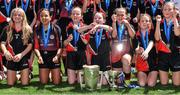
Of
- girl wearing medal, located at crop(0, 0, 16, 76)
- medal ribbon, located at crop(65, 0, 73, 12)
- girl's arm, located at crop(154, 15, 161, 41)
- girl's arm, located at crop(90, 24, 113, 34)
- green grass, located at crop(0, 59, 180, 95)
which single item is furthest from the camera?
medal ribbon, located at crop(65, 0, 73, 12)

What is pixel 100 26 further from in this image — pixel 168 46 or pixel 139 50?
pixel 168 46

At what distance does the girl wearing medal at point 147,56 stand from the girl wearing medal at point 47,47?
4.86 feet

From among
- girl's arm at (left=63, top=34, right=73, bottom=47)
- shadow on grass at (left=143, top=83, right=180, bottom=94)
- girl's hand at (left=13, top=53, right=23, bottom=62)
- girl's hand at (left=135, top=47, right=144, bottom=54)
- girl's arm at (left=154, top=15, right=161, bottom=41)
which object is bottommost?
shadow on grass at (left=143, top=83, right=180, bottom=94)

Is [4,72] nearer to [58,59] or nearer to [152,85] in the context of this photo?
[58,59]

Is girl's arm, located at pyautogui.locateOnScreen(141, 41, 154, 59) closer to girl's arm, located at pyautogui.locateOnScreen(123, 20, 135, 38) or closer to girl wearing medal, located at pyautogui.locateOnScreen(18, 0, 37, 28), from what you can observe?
girl's arm, located at pyautogui.locateOnScreen(123, 20, 135, 38)

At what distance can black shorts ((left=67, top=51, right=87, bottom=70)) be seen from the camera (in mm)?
8828

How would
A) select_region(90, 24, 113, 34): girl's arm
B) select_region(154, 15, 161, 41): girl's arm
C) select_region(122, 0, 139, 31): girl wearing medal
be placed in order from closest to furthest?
select_region(154, 15, 161, 41): girl's arm < select_region(90, 24, 113, 34): girl's arm < select_region(122, 0, 139, 31): girl wearing medal

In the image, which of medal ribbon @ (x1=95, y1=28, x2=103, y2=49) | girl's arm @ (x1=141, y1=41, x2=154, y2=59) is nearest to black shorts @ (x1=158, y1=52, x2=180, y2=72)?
girl's arm @ (x1=141, y1=41, x2=154, y2=59)

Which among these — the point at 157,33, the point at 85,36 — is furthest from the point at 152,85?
the point at 85,36

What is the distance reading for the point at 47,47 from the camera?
8812 millimetres

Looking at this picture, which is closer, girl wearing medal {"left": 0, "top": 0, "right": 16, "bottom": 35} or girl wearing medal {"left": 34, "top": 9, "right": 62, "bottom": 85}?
girl wearing medal {"left": 34, "top": 9, "right": 62, "bottom": 85}

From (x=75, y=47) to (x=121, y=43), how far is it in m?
0.86

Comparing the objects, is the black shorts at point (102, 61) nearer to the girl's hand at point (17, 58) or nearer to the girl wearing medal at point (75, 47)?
the girl wearing medal at point (75, 47)

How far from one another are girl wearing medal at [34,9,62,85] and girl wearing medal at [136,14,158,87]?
148 centimetres
